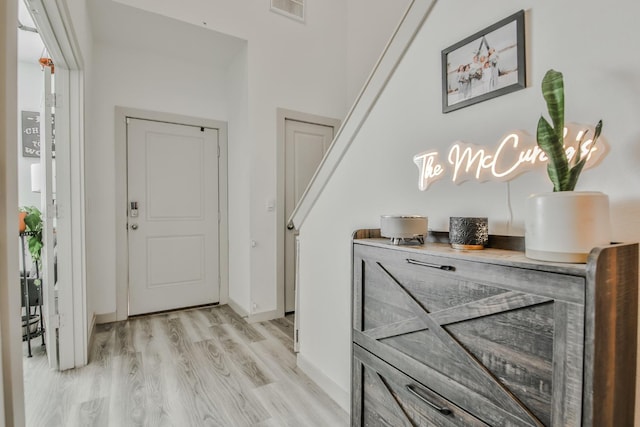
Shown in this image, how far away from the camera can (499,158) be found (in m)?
1.11

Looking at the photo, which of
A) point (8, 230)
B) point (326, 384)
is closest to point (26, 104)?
point (8, 230)

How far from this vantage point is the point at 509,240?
3.55 ft

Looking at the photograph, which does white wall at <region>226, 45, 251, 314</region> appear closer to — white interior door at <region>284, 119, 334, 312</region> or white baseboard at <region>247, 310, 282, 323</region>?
white baseboard at <region>247, 310, 282, 323</region>

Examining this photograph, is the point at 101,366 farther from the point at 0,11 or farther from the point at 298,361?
the point at 0,11

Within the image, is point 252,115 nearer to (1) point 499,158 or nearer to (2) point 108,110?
(2) point 108,110

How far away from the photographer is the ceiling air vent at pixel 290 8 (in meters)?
3.29

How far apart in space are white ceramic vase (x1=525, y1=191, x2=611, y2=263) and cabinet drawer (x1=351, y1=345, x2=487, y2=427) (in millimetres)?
546

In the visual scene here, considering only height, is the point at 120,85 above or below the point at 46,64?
above

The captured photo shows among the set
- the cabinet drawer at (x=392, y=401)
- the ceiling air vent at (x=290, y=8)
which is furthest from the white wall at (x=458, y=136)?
the ceiling air vent at (x=290, y=8)

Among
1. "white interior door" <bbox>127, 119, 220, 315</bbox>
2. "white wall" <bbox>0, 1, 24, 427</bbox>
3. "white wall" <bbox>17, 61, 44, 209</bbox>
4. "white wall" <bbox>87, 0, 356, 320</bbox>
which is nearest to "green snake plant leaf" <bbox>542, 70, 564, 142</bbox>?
"white wall" <bbox>0, 1, 24, 427</bbox>

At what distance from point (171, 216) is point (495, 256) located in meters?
3.32

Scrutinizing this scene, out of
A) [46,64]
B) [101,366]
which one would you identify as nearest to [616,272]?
[101,366]

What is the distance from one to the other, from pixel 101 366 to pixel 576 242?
2867 millimetres

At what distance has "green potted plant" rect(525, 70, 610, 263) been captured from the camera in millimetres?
766
